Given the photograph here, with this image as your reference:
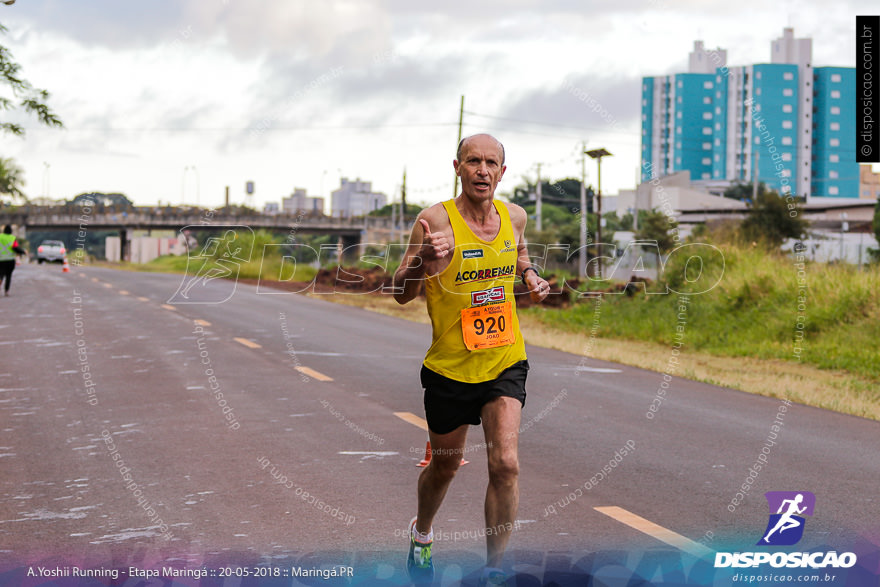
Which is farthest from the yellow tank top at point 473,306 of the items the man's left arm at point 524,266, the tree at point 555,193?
the tree at point 555,193

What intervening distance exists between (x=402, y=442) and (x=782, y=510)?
126 inches

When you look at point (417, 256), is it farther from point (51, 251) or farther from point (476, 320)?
point (51, 251)

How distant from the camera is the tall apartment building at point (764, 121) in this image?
117 m

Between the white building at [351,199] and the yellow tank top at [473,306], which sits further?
the white building at [351,199]

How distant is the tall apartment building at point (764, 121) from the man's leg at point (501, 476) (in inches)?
4127

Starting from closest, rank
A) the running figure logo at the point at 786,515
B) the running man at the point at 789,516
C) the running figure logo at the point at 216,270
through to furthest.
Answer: the running figure logo at the point at 786,515 < the running man at the point at 789,516 < the running figure logo at the point at 216,270

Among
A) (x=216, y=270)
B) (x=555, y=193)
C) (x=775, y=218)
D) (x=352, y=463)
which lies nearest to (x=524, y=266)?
(x=352, y=463)

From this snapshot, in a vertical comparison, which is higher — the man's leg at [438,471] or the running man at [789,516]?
the man's leg at [438,471]

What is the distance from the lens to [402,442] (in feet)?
28.4

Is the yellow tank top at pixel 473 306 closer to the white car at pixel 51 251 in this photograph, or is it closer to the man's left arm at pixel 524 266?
the man's left arm at pixel 524 266

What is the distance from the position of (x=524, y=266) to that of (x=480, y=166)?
24.6 inches

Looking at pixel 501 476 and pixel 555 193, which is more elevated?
pixel 555 193

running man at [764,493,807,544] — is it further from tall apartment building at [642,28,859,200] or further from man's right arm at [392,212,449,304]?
tall apartment building at [642,28,859,200]

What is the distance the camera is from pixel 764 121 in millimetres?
109500
